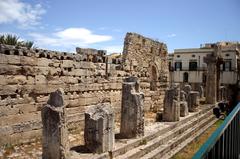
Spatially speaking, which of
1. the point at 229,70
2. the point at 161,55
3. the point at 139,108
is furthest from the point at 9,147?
the point at 229,70

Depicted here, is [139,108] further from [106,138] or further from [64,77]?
[64,77]

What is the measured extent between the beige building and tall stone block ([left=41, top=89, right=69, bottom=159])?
38015mm

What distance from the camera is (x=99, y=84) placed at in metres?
12.3

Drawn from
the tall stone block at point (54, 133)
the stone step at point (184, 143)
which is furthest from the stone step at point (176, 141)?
the tall stone block at point (54, 133)

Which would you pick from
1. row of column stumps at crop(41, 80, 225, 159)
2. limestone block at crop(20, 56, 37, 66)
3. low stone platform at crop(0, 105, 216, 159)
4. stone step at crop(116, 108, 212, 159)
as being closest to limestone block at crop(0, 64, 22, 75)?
limestone block at crop(20, 56, 37, 66)

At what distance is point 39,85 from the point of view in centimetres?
933

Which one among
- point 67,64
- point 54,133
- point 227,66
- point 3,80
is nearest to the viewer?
point 54,133

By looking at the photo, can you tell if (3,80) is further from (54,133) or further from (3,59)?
(54,133)

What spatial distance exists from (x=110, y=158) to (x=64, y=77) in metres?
4.81

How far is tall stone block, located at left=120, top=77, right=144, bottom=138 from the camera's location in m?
8.18

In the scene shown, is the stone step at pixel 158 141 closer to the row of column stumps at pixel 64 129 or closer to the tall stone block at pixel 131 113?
the tall stone block at pixel 131 113

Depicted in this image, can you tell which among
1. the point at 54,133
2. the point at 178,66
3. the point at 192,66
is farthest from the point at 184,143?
the point at 178,66

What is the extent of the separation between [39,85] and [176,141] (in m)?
5.34

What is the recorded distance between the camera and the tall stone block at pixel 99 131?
649 cm
